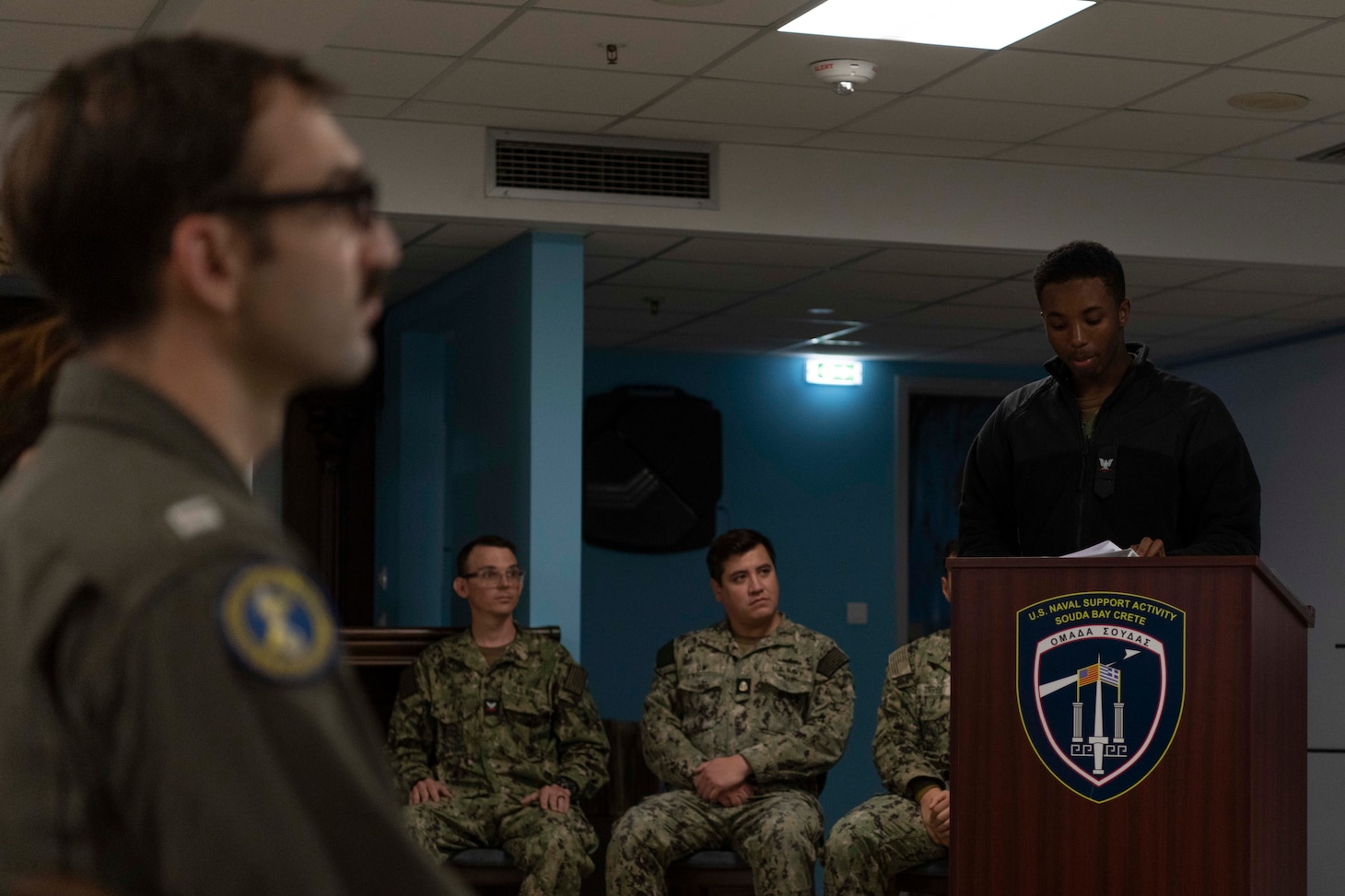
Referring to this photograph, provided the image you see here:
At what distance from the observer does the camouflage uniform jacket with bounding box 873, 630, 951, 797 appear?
4.34 m

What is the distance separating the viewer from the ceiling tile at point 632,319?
7.59 meters

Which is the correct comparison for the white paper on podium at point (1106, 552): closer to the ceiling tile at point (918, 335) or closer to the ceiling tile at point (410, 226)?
the ceiling tile at point (410, 226)

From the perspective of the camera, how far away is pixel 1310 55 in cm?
460

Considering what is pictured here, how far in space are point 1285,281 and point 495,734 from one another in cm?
396

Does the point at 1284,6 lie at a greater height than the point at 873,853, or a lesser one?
Result: greater

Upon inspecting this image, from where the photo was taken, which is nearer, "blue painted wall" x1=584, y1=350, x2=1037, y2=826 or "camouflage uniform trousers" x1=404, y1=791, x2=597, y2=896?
"camouflage uniform trousers" x1=404, y1=791, x2=597, y2=896

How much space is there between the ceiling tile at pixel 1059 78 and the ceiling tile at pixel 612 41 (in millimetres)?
775

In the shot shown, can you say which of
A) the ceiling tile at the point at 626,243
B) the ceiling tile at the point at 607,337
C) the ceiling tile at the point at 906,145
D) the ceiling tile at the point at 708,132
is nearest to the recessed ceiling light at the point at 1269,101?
the ceiling tile at the point at 906,145

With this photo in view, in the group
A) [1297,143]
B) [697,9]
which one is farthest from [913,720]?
[1297,143]

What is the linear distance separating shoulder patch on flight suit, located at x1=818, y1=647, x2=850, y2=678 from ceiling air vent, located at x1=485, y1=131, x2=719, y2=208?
1773 millimetres

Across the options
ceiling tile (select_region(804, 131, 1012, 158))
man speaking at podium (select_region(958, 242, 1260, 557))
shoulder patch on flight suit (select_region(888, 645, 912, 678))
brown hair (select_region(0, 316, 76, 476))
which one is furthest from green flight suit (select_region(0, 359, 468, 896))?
ceiling tile (select_region(804, 131, 1012, 158))

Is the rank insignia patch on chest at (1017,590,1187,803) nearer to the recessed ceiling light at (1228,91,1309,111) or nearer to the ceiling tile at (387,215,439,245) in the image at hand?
the recessed ceiling light at (1228,91,1309,111)

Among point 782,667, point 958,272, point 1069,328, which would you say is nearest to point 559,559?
point 782,667

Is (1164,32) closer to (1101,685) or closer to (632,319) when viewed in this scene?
(1101,685)
